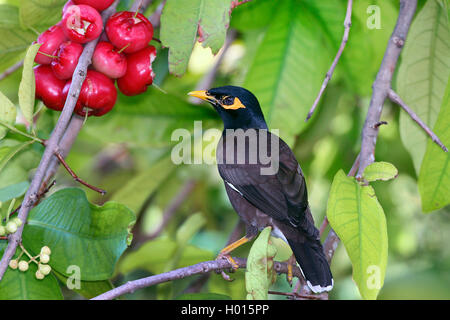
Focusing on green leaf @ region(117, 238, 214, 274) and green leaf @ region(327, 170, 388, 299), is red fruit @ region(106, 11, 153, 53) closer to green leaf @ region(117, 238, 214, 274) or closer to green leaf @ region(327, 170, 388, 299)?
green leaf @ region(327, 170, 388, 299)

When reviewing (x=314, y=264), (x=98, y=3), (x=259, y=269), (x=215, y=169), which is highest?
(x=98, y=3)

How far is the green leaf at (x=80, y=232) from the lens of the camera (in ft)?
6.23

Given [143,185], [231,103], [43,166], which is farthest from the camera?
[143,185]

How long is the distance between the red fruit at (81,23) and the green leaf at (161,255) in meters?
1.08

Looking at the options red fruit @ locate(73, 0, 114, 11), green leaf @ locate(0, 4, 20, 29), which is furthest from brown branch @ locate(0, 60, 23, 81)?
red fruit @ locate(73, 0, 114, 11)

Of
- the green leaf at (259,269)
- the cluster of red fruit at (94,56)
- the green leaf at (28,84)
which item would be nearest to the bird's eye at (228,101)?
the cluster of red fruit at (94,56)

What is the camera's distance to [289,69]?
2.44 metres

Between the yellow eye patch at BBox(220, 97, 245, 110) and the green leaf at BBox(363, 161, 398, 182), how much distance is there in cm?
76

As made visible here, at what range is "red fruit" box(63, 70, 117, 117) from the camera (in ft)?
6.06

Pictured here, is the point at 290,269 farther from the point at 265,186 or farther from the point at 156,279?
the point at 156,279

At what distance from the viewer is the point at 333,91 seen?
3.36 meters

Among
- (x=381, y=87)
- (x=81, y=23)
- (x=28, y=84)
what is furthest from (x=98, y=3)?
(x=381, y=87)

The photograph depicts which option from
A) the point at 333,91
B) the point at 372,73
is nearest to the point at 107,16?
the point at 372,73

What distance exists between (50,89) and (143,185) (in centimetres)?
110
